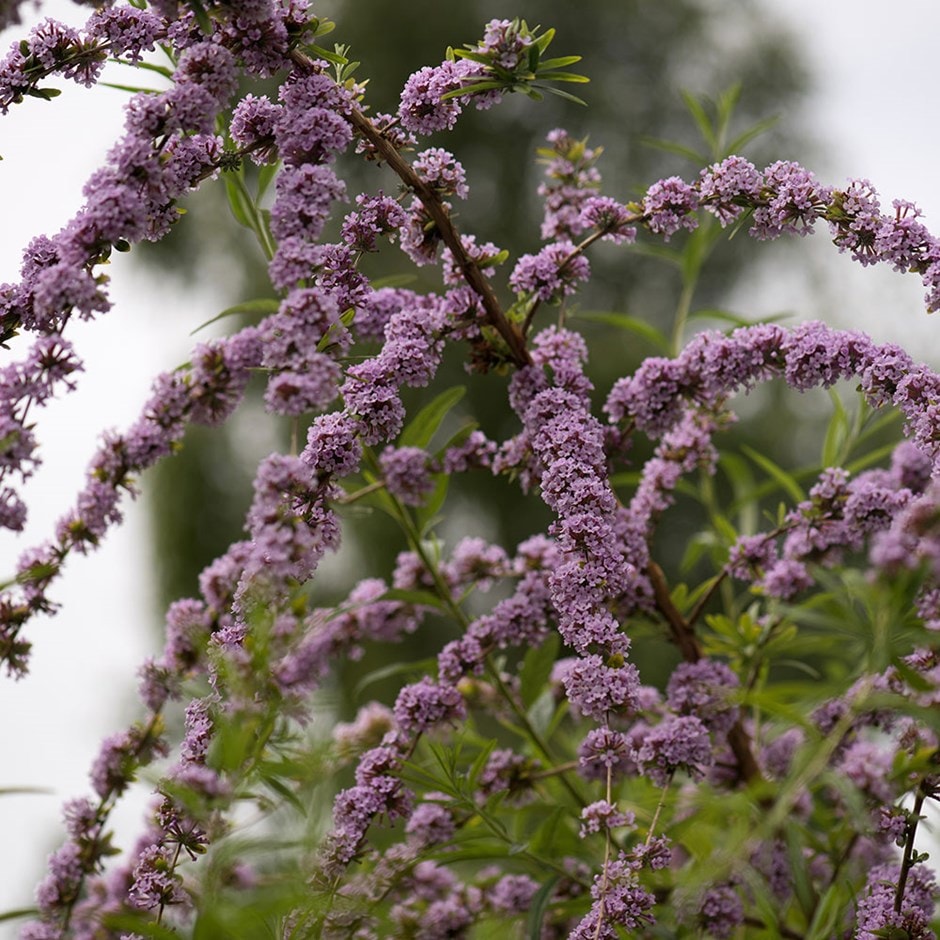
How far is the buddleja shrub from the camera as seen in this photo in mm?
503

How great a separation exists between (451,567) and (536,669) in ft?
0.39

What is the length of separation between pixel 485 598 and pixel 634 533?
3477 mm

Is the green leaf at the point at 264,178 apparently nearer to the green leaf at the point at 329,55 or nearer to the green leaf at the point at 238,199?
the green leaf at the point at 238,199

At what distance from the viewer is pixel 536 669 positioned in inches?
38.0

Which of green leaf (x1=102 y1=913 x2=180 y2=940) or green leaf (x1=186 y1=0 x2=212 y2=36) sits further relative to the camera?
green leaf (x1=186 y1=0 x2=212 y2=36)

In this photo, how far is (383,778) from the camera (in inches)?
28.8

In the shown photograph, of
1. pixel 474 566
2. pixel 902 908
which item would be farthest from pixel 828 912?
pixel 474 566

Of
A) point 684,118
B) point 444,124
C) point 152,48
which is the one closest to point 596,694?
point 444,124

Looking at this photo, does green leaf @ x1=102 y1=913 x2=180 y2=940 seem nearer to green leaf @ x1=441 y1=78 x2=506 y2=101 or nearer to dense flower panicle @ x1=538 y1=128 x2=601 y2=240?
green leaf @ x1=441 y1=78 x2=506 y2=101

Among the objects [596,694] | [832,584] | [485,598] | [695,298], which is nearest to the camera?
[832,584]

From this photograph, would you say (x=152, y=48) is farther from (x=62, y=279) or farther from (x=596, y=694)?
(x=596, y=694)

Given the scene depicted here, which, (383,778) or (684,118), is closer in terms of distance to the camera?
(383,778)

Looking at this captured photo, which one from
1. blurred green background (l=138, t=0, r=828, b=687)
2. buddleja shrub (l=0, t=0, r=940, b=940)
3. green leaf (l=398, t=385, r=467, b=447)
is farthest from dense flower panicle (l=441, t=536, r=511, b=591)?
blurred green background (l=138, t=0, r=828, b=687)

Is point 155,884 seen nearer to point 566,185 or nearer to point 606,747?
point 606,747
